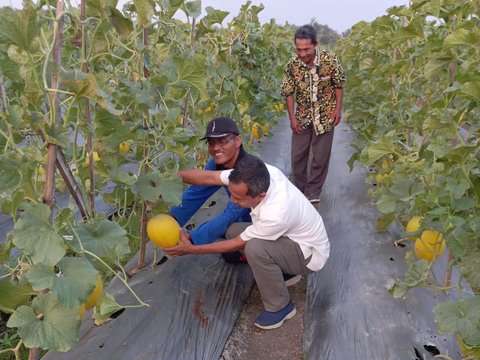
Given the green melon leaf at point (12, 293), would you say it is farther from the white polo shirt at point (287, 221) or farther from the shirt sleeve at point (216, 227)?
the shirt sleeve at point (216, 227)

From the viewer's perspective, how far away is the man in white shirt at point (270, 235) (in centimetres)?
218

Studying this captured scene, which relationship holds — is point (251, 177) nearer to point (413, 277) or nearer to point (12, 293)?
point (413, 277)

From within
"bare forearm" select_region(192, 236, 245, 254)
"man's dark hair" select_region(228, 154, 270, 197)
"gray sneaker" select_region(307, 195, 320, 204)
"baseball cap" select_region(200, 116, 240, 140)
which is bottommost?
"gray sneaker" select_region(307, 195, 320, 204)

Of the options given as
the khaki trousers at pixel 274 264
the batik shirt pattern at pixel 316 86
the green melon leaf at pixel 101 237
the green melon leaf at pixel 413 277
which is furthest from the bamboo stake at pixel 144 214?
the batik shirt pattern at pixel 316 86

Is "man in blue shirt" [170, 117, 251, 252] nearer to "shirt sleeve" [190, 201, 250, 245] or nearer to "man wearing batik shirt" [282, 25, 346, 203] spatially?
"shirt sleeve" [190, 201, 250, 245]

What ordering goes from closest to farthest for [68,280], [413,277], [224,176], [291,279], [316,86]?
[68,280]
[413,277]
[224,176]
[291,279]
[316,86]

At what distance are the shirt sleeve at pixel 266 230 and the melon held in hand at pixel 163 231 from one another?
14.1 inches

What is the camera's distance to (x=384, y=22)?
323 cm

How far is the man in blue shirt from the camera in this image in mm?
2496

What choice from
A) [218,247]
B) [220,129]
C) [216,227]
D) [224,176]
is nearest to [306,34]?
[220,129]

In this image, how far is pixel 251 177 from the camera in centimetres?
214

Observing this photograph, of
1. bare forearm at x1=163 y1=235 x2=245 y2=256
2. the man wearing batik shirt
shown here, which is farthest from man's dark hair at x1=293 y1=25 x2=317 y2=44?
bare forearm at x1=163 y1=235 x2=245 y2=256

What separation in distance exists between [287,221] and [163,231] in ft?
1.91

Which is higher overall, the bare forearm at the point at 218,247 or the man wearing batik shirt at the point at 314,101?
the man wearing batik shirt at the point at 314,101
